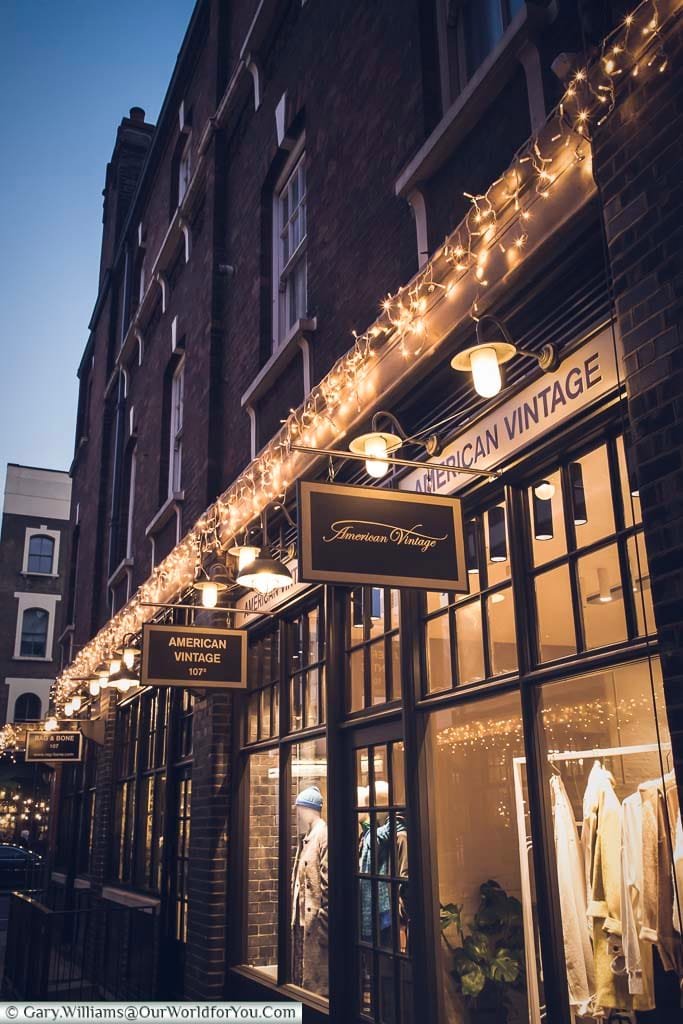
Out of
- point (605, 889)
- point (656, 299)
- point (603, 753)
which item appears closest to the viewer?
point (656, 299)

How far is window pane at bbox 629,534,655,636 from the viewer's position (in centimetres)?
398

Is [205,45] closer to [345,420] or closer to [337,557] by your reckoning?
[345,420]

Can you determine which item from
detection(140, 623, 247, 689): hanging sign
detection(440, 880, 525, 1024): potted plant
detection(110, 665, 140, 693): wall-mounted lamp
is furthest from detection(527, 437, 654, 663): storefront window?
detection(110, 665, 140, 693): wall-mounted lamp

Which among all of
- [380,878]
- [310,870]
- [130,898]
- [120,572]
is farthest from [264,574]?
[120,572]

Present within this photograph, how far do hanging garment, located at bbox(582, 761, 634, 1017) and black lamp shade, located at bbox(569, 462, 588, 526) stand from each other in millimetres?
1570

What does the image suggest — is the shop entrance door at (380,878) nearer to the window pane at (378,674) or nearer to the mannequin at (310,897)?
the window pane at (378,674)

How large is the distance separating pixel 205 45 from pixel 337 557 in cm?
1069

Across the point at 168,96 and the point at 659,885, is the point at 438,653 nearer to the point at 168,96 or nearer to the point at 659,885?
the point at 659,885

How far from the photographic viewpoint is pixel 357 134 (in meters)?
7.29

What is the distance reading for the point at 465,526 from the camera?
556cm

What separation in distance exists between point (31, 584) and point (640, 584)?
36.7 meters

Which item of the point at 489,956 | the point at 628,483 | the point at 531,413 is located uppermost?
the point at 531,413

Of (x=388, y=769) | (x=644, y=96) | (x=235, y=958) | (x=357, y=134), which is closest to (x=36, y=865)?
(x=235, y=958)

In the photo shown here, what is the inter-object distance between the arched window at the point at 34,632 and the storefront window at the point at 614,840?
3435 cm
